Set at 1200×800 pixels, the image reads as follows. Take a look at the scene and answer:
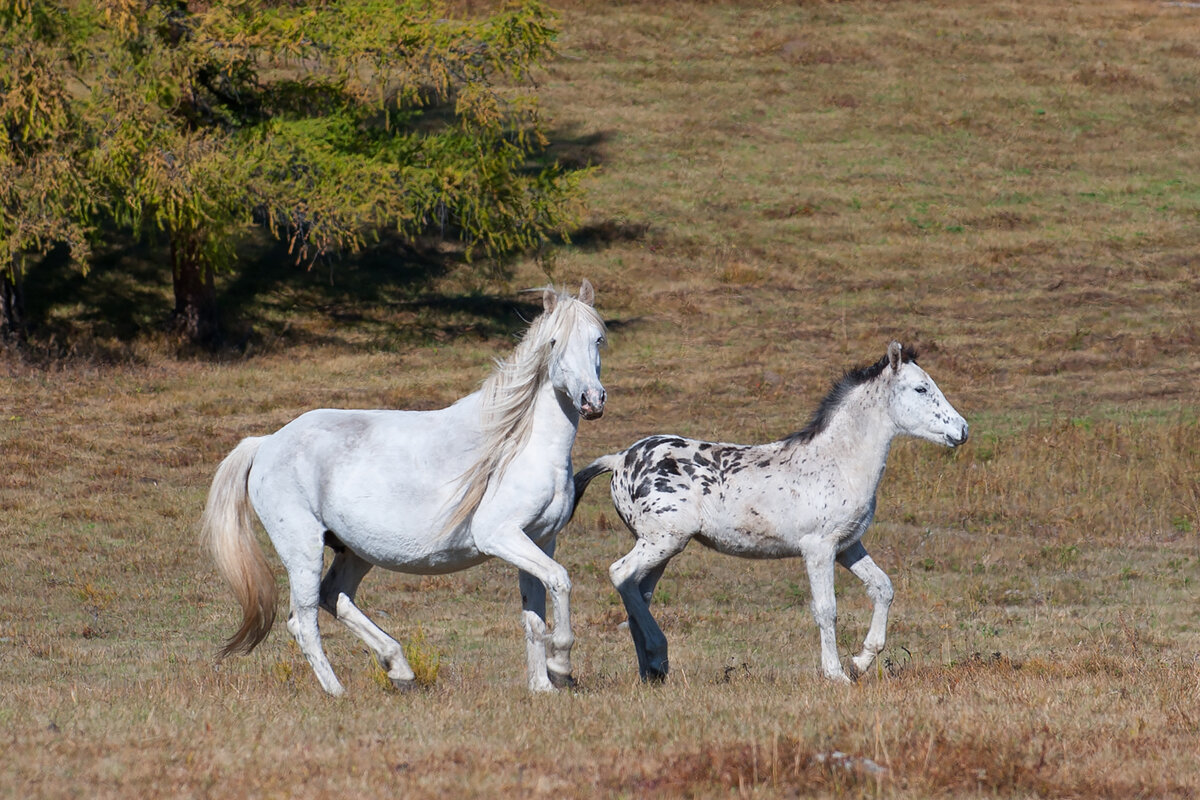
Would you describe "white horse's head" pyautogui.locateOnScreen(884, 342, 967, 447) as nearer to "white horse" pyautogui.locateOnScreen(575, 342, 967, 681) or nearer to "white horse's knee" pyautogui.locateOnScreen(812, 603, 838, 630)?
"white horse" pyautogui.locateOnScreen(575, 342, 967, 681)

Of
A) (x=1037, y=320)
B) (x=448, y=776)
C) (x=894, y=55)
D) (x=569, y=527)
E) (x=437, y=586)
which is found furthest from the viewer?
(x=894, y=55)

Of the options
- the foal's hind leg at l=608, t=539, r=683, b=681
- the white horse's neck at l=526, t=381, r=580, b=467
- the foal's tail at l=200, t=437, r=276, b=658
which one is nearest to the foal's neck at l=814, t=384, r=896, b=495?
the foal's hind leg at l=608, t=539, r=683, b=681

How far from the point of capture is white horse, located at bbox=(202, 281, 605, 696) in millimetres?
8039

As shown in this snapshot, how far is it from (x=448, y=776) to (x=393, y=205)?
71.3ft

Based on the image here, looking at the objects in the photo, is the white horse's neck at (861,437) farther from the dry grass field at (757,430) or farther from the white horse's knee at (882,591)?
the dry grass field at (757,430)

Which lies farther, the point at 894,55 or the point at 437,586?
the point at 894,55

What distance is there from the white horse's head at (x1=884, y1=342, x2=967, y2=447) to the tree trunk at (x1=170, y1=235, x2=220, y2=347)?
2151 cm

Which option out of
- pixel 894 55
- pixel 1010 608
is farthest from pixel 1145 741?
pixel 894 55

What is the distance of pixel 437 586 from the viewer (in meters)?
13.8

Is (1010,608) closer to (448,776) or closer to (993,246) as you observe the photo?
(448,776)

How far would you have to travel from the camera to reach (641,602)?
29.8 feet

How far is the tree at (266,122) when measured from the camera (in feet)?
83.1

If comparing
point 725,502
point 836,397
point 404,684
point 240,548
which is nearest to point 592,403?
point 725,502

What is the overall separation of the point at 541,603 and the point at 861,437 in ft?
8.27
